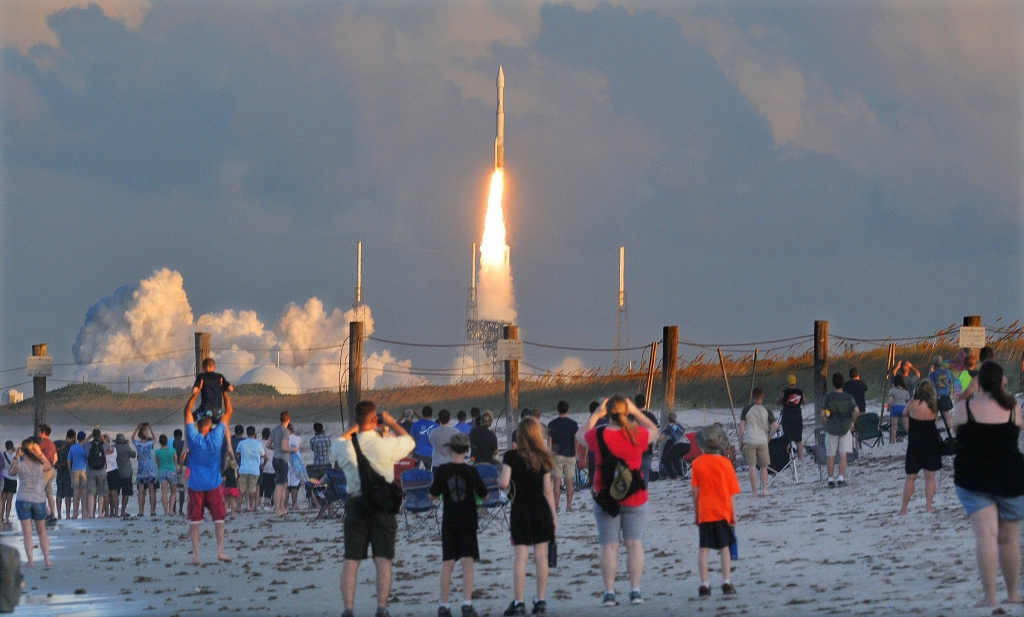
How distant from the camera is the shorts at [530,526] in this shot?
10.7 m

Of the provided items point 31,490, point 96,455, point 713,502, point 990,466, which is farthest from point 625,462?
point 96,455

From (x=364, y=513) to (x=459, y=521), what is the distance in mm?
794

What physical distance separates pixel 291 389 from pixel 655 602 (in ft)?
232

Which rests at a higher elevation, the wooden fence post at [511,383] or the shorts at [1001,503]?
the wooden fence post at [511,383]

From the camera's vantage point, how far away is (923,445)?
15.6m

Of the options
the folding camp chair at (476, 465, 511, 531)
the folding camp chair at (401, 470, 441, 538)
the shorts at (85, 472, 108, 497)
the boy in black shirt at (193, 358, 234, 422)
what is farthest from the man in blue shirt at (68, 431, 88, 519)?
the folding camp chair at (401, 470, 441, 538)

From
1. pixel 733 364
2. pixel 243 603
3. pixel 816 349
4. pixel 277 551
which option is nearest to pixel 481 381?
pixel 733 364

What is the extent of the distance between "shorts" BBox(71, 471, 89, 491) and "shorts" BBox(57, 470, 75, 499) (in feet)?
2.11

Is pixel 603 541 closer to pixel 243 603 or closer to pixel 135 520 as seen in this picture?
pixel 243 603

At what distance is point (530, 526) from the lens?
1070 centimetres

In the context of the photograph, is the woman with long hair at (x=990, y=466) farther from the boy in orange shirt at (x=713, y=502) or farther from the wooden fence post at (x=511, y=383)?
the wooden fence post at (x=511, y=383)

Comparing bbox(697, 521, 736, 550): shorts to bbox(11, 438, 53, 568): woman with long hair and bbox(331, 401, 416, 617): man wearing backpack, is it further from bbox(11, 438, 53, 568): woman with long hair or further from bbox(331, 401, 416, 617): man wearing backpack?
bbox(11, 438, 53, 568): woman with long hair

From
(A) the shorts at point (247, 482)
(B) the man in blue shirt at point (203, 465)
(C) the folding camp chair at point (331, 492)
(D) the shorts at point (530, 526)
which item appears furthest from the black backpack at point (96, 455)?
(D) the shorts at point (530, 526)

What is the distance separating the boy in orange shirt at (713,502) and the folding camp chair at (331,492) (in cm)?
946
